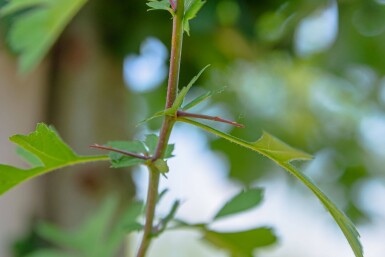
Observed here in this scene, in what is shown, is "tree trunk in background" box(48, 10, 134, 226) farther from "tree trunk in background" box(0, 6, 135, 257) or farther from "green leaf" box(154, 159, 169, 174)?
"green leaf" box(154, 159, 169, 174)

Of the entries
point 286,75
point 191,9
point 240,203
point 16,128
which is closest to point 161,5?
point 191,9

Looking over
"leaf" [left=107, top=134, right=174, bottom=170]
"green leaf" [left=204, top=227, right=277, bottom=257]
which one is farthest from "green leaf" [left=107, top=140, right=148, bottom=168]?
"green leaf" [left=204, top=227, right=277, bottom=257]

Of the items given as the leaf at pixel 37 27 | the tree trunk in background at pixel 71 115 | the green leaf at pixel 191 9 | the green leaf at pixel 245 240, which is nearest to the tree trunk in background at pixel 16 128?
the tree trunk in background at pixel 71 115

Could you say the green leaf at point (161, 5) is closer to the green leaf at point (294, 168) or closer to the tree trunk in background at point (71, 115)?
the green leaf at point (294, 168)

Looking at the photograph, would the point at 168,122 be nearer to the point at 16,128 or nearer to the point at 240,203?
the point at 240,203

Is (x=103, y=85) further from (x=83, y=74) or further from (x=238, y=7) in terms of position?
(x=238, y=7)

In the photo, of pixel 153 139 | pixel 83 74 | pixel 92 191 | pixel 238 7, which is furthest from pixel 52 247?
pixel 153 139
